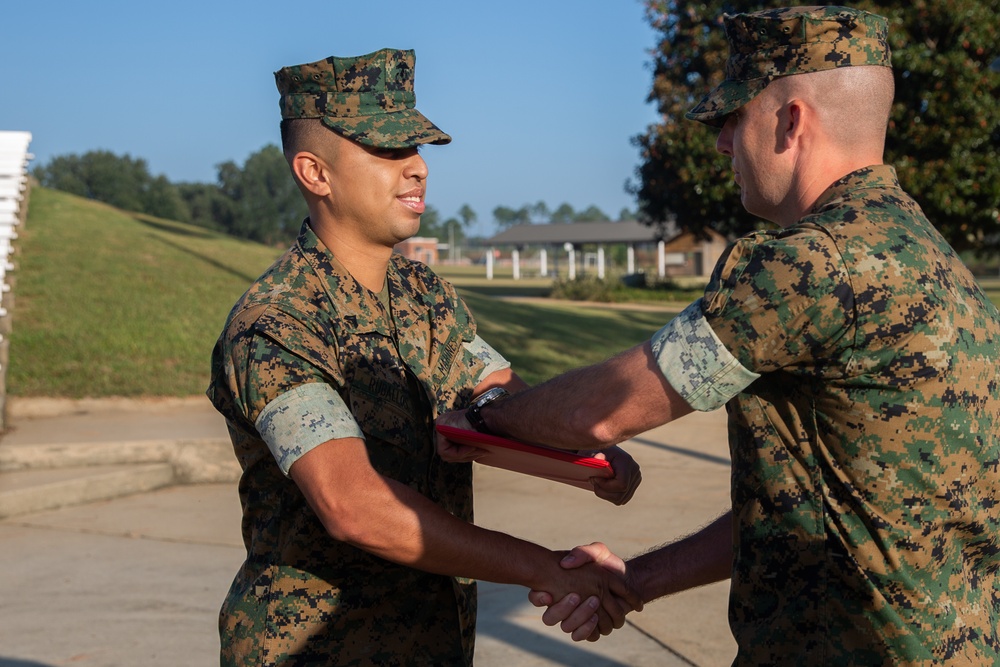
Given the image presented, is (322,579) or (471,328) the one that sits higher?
(471,328)

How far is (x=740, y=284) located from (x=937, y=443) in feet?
1.51

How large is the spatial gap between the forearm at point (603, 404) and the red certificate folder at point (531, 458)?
9 cm

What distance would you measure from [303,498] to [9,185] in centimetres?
839

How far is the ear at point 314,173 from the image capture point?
2615 millimetres

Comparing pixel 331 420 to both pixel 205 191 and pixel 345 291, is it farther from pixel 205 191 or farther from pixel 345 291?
pixel 205 191

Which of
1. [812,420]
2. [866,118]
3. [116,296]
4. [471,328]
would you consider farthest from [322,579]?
[116,296]

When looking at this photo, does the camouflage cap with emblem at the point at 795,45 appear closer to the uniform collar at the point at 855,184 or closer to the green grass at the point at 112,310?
the uniform collar at the point at 855,184

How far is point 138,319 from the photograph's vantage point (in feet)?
44.9

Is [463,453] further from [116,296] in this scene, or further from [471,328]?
[116,296]

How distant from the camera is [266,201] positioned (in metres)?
77.6

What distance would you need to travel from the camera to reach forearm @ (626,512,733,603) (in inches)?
103

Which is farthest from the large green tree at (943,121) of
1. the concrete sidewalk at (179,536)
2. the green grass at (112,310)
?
the green grass at (112,310)

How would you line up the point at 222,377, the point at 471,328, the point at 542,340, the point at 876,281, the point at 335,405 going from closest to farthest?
the point at 876,281 → the point at 335,405 → the point at 222,377 → the point at 471,328 → the point at 542,340

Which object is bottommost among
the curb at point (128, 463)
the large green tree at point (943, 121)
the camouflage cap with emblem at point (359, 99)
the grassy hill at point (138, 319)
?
the curb at point (128, 463)
